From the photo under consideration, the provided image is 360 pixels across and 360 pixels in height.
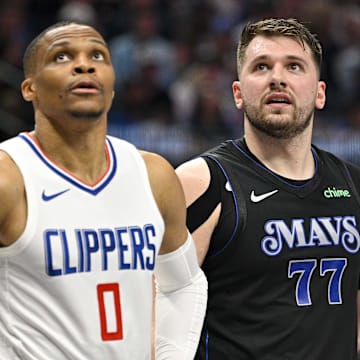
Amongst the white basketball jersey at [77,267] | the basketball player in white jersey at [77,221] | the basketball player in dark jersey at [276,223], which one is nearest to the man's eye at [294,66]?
the basketball player in dark jersey at [276,223]

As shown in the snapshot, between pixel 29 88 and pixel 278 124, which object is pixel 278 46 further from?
pixel 29 88

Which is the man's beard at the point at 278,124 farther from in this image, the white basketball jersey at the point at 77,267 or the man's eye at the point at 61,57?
the man's eye at the point at 61,57

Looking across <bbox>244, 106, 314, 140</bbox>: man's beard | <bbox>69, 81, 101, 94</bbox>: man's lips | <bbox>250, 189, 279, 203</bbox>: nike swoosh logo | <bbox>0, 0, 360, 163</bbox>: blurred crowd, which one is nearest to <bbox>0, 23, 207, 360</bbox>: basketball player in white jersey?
<bbox>69, 81, 101, 94</bbox>: man's lips

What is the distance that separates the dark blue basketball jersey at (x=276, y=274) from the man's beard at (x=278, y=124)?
15 centimetres

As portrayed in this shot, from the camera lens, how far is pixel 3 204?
2863mm

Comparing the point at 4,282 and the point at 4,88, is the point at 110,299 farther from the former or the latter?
the point at 4,88

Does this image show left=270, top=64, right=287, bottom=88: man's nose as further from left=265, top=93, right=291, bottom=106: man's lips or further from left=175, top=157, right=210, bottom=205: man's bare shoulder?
left=175, top=157, right=210, bottom=205: man's bare shoulder

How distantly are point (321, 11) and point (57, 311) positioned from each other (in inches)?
283

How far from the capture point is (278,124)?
12.2 ft

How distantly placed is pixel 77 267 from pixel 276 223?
3.20 ft

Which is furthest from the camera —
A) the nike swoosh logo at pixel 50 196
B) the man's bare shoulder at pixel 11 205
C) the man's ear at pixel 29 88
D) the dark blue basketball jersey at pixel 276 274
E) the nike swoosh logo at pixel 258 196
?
the nike swoosh logo at pixel 258 196

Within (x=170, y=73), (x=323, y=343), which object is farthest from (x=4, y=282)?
(x=170, y=73)

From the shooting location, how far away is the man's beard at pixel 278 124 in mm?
3734

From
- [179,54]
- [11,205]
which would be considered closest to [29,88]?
[11,205]
